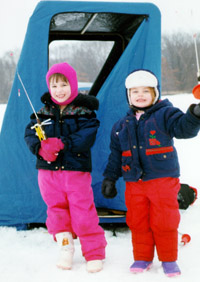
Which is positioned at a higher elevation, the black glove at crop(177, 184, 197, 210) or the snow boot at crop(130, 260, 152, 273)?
the black glove at crop(177, 184, 197, 210)

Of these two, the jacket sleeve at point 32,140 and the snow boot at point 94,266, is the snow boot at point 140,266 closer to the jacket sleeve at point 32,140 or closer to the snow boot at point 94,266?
the snow boot at point 94,266

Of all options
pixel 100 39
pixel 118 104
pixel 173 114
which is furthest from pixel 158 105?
pixel 100 39

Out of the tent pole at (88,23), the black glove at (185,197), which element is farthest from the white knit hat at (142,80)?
the black glove at (185,197)

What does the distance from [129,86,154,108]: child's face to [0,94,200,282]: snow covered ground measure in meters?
1.07

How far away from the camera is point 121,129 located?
2.27 meters

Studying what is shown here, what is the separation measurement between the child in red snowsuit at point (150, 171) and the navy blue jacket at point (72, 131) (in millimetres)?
255

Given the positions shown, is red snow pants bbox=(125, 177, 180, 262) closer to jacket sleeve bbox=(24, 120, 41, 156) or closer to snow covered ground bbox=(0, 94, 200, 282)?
snow covered ground bbox=(0, 94, 200, 282)

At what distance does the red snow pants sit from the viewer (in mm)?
2111

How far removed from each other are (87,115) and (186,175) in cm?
317

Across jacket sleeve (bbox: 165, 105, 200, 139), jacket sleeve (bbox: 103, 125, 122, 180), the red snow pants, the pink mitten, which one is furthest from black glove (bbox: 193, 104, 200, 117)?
the pink mitten

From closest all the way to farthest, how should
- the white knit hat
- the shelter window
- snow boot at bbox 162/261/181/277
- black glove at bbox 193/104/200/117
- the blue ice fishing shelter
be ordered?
black glove at bbox 193/104/200/117, snow boot at bbox 162/261/181/277, the white knit hat, the blue ice fishing shelter, the shelter window

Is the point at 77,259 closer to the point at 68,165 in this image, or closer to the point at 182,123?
the point at 68,165

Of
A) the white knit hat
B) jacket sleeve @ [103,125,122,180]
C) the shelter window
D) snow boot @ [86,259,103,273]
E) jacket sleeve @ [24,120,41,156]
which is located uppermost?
the shelter window

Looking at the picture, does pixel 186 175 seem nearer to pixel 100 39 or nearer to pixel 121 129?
pixel 100 39
